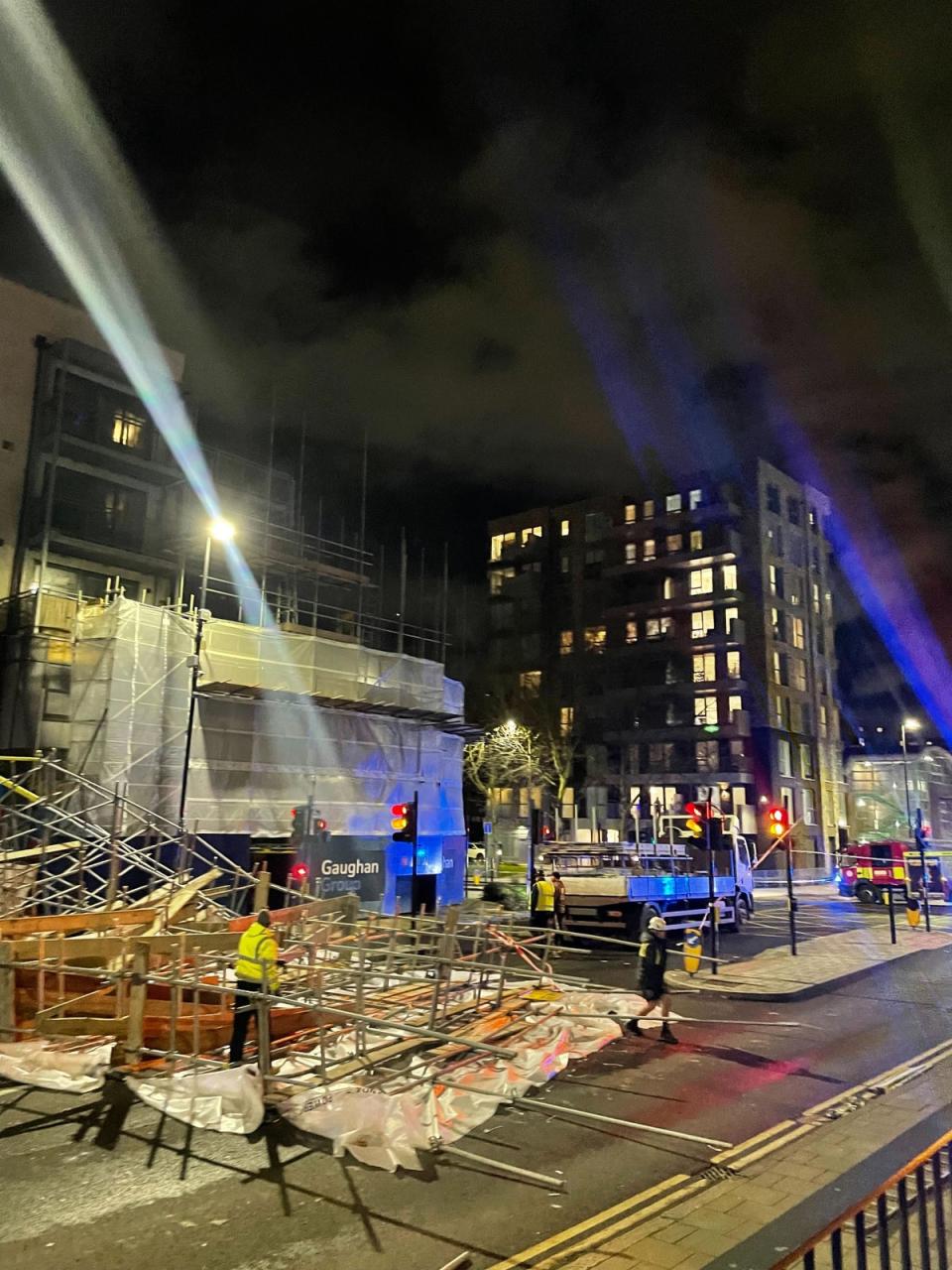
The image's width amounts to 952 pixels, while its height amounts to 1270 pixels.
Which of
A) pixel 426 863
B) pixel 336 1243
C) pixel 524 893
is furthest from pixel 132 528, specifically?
pixel 336 1243

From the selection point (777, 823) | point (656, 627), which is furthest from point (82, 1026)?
point (656, 627)

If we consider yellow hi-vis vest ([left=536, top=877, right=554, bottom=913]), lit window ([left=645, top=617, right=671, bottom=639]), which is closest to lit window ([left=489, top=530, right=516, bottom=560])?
lit window ([left=645, top=617, right=671, bottom=639])

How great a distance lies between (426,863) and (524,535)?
148 feet

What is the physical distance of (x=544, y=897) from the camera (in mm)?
19969

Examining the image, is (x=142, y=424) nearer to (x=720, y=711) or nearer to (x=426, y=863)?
(x=426, y=863)

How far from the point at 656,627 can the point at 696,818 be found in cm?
4345

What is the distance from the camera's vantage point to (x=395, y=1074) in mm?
8273

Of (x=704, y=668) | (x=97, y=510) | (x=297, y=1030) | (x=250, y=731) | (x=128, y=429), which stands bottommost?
(x=297, y=1030)

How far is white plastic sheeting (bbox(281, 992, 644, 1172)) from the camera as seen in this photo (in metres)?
7.16

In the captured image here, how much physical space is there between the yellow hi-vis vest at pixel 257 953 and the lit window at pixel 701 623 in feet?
172

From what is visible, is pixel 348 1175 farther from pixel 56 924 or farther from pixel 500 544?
pixel 500 544

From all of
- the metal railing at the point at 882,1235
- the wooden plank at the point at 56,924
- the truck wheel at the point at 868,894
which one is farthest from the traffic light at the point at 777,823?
the truck wheel at the point at 868,894

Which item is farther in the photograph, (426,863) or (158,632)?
(426,863)

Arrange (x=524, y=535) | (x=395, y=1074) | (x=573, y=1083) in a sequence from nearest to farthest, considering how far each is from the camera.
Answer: (x=395, y=1074) < (x=573, y=1083) < (x=524, y=535)
